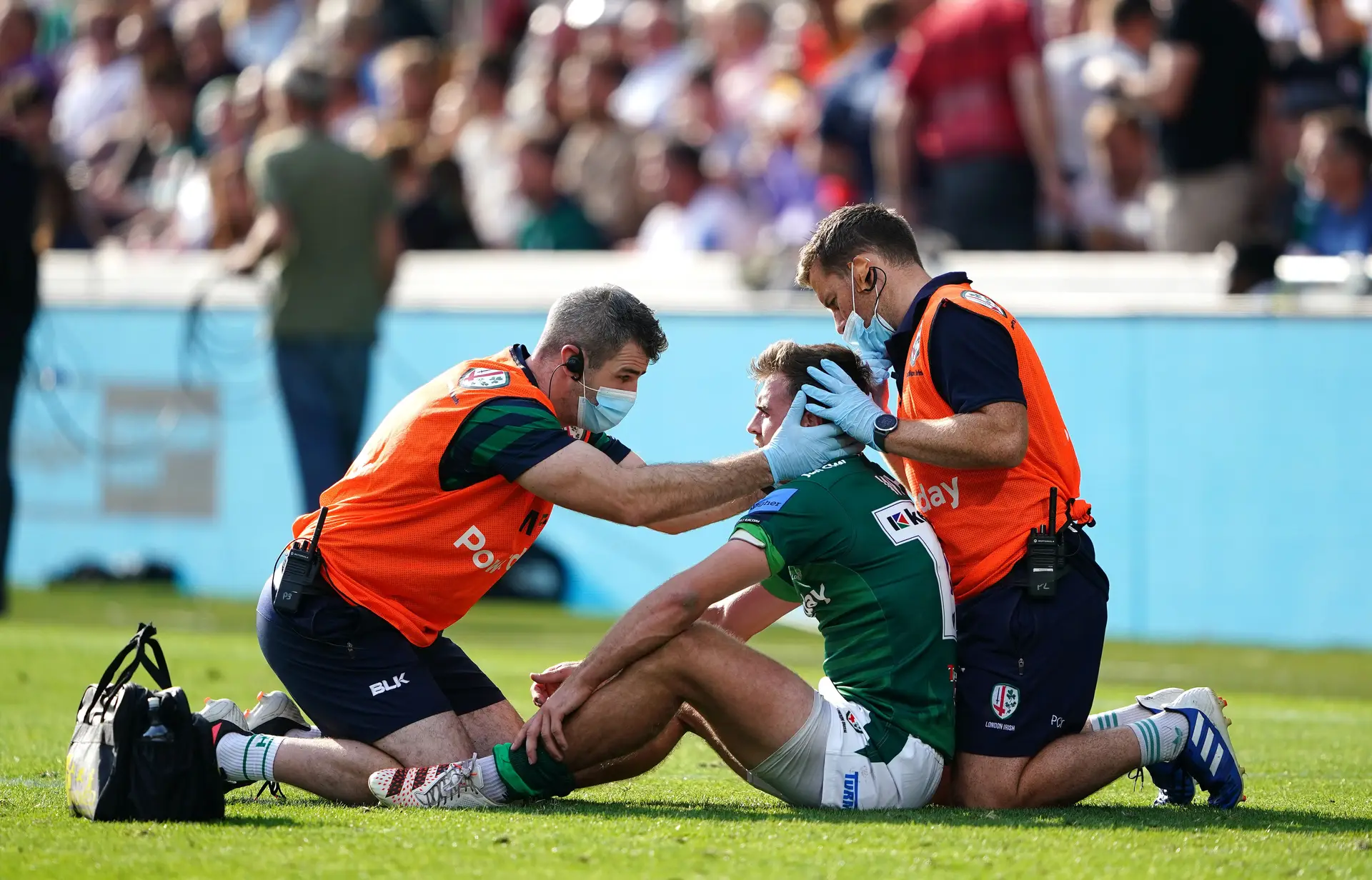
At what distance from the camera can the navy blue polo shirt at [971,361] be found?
5.78 metres

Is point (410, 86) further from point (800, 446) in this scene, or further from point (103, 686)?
point (103, 686)

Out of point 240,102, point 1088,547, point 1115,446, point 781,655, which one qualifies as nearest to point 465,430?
point 1088,547

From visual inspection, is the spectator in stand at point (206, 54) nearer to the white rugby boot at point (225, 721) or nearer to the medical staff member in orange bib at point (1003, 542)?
the white rugby boot at point (225, 721)

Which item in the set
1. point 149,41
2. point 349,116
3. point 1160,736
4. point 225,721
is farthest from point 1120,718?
point 149,41

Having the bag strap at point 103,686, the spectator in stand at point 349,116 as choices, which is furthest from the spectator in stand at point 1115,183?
the bag strap at point 103,686

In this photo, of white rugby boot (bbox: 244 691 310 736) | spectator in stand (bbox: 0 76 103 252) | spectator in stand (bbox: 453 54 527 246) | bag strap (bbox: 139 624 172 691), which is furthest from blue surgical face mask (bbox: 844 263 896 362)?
spectator in stand (bbox: 453 54 527 246)

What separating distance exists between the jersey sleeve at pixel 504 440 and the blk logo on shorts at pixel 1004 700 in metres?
→ 1.48

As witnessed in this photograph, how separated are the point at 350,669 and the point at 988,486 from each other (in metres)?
2.04

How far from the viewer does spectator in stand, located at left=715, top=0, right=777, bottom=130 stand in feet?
49.4

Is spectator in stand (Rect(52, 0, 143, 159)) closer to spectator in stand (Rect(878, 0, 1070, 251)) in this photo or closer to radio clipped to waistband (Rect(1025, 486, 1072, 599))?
spectator in stand (Rect(878, 0, 1070, 251))

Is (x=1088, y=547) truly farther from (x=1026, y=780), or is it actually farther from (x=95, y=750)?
(x=95, y=750)

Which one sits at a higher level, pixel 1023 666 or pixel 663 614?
pixel 663 614

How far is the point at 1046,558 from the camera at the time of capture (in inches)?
231

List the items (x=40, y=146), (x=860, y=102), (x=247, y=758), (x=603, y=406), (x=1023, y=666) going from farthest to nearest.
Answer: (x=860, y=102), (x=40, y=146), (x=603, y=406), (x=247, y=758), (x=1023, y=666)
